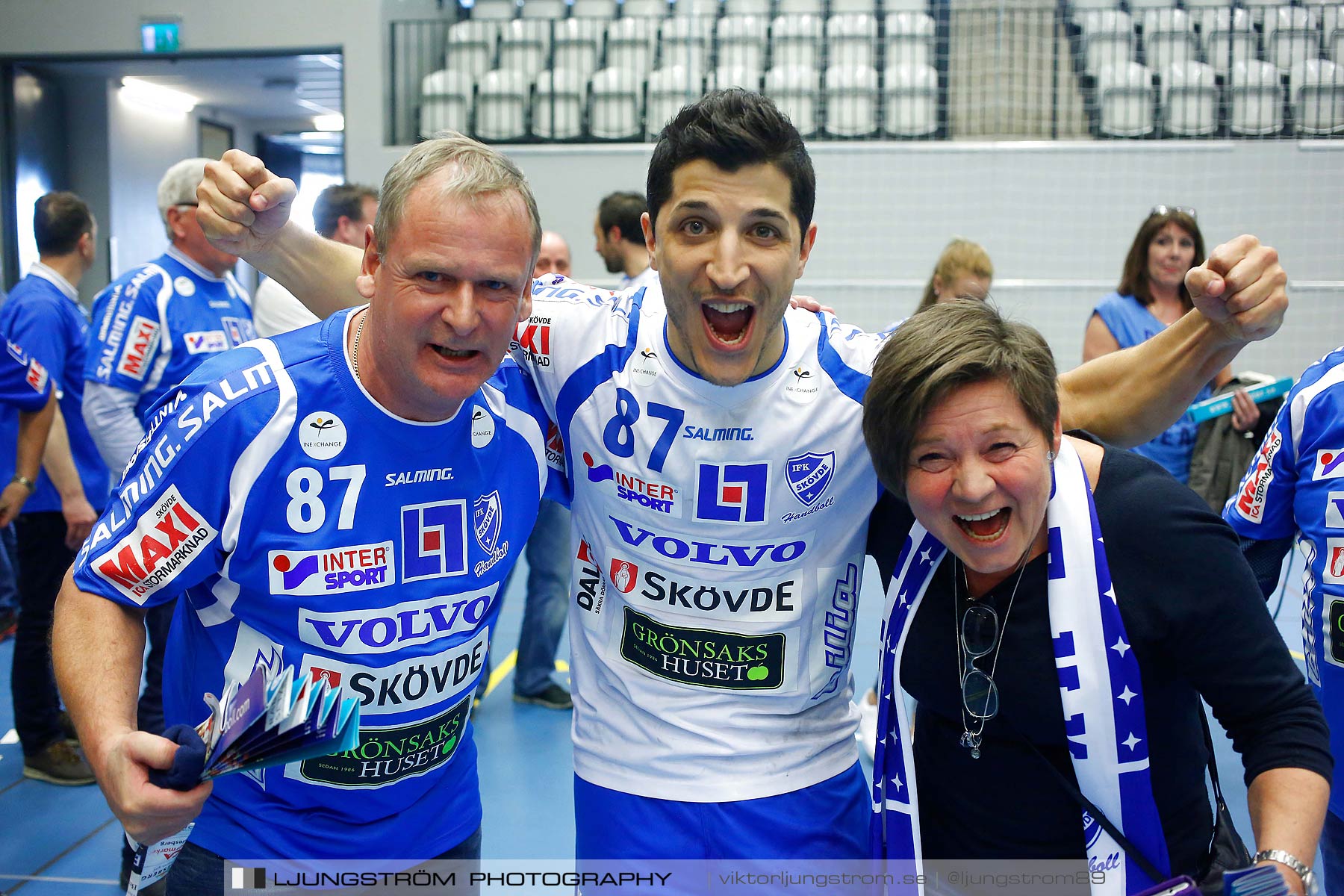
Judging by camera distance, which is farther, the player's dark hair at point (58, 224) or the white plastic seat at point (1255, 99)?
the white plastic seat at point (1255, 99)

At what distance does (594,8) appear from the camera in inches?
452

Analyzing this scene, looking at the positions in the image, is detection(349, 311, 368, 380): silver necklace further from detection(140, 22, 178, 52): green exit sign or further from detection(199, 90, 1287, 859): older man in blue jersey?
detection(140, 22, 178, 52): green exit sign

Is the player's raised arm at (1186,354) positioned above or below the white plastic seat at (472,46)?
below

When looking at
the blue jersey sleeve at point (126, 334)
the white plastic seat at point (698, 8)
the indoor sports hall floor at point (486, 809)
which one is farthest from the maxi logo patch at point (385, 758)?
the white plastic seat at point (698, 8)

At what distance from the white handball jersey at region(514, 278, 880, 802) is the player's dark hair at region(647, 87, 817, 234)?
0.29m

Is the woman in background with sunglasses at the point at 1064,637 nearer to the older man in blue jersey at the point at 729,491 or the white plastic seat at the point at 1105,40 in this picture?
the older man in blue jersey at the point at 729,491

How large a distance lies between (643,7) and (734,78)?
2.27 meters

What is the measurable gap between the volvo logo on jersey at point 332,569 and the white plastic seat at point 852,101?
8767 millimetres

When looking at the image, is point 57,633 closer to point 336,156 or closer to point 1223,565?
point 1223,565

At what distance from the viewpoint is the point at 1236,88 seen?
30.1ft

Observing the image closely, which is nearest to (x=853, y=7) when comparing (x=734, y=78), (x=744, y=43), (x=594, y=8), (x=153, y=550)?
(x=744, y=43)

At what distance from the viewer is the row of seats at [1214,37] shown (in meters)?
8.85

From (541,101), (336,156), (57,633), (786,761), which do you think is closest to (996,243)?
(541,101)

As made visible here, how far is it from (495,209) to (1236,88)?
9.77 m
